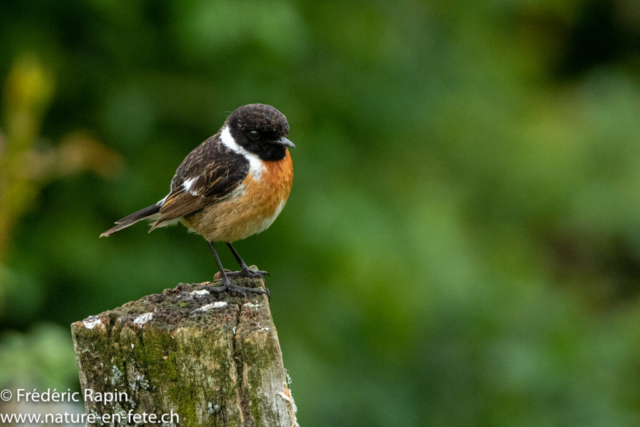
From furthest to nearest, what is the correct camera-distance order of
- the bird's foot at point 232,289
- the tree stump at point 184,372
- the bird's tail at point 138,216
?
1. the bird's tail at point 138,216
2. the bird's foot at point 232,289
3. the tree stump at point 184,372

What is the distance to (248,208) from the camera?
510 cm

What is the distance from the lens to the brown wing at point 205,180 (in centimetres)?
511

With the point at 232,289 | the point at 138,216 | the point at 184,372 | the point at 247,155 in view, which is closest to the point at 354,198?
the point at 247,155

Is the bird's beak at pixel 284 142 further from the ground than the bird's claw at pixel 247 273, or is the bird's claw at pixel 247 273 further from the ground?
the bird's beak at pixel 284 142

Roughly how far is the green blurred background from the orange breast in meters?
0.96

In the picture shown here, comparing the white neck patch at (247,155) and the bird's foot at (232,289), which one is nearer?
the bird's foot at (232,289)

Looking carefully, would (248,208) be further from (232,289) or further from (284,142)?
(232,289)

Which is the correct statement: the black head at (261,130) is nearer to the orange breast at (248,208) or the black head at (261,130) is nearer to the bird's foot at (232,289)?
the orange breast at (248,208)

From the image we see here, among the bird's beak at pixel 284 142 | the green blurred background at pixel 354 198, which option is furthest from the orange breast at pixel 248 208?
the green blurred background at pixel 354 198

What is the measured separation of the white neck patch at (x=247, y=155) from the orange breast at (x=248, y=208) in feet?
0.07

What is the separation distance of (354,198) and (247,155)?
2461 millimetres

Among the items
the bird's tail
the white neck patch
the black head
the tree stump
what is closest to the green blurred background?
the bird's tail

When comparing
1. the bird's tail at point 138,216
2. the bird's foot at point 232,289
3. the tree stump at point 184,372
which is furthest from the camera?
the bird's tail at point 138,216

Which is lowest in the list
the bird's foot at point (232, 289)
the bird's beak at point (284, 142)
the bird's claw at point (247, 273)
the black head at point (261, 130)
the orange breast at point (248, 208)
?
the bird's foot at point (232, 289)
